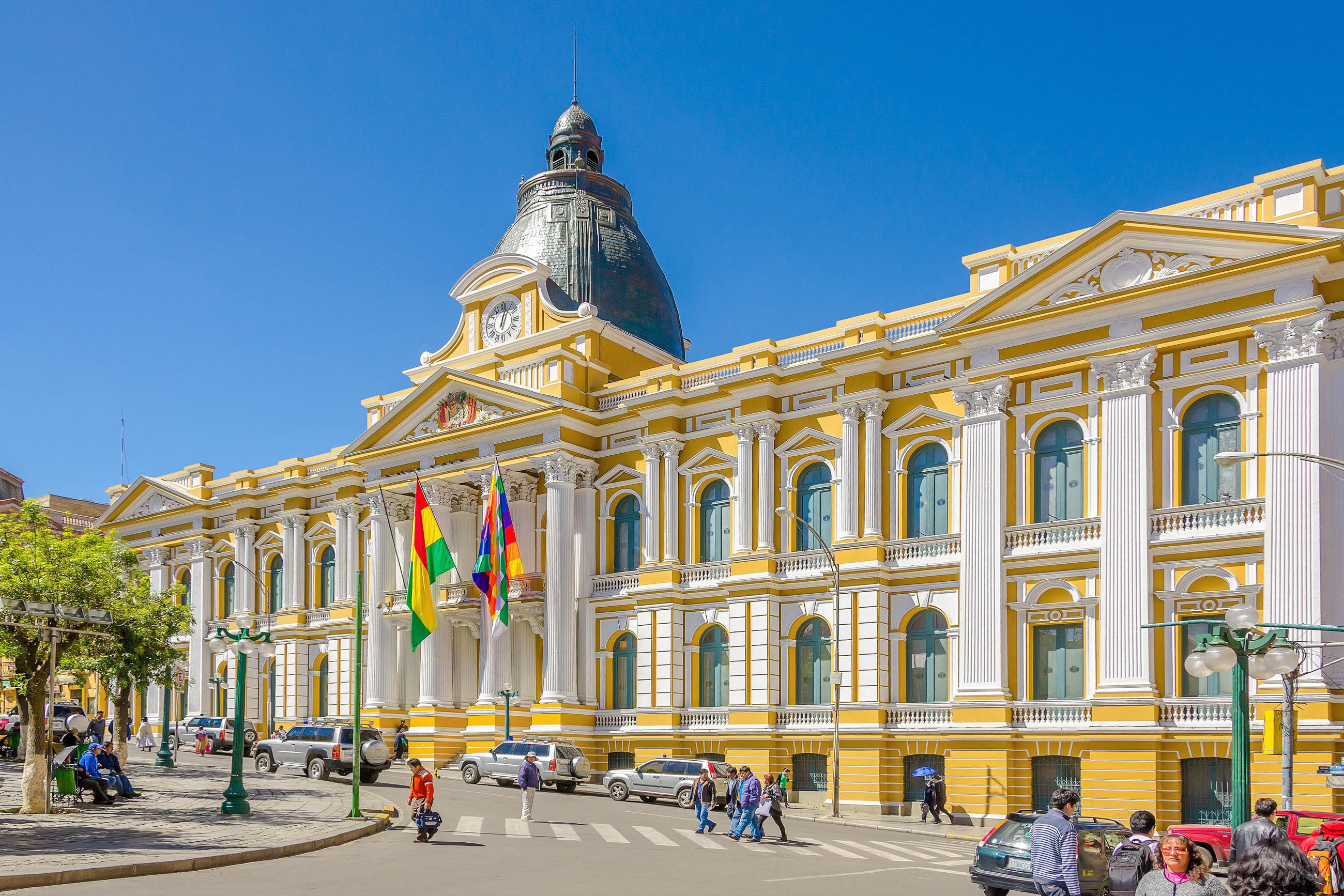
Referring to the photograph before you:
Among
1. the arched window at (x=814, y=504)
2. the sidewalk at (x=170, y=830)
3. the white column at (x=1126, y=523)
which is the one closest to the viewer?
the sidewalk at (x=170, y=830)

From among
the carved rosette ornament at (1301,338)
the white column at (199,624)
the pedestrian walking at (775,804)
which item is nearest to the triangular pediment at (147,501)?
the white column at (199,624)

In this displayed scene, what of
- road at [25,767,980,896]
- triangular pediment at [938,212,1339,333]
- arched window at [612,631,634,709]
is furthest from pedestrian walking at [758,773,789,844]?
arched window at [612,631,634,709]

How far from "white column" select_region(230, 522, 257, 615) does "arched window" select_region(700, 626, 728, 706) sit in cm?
2670

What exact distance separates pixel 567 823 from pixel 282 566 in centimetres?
3527

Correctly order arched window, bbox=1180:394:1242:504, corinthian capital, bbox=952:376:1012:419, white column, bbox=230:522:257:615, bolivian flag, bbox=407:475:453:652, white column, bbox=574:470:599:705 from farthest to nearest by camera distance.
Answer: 1. white column, bbox=230:522:257:615
2. white column, bbox=574:470:599:705
3. corinthian capital, bbox=952:376:1012:419
4. bolivian flag, bbox=407:475:453:652
5. arched window, bbox=1180:394:1242:504

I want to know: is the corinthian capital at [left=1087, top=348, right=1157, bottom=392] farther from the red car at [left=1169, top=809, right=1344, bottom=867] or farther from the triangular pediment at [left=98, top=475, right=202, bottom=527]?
the triangular pediment at [left=98, top=475, right=202, bottom=527]

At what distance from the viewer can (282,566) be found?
6009 centimetres

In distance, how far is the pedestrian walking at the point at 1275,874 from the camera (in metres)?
6.74

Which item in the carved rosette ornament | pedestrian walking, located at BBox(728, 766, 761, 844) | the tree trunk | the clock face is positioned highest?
the clock face

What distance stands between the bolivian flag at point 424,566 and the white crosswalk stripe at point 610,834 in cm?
758

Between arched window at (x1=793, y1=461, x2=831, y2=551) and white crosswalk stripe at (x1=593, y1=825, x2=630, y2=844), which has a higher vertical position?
arched window at (x1=793, y1=461, x2=831, y2=551)

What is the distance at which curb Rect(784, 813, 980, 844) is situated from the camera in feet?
102

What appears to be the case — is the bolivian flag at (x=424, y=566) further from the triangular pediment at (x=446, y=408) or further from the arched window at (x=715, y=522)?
the arched window at (x=715, y=522)

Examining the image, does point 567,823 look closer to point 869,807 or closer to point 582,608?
point 869,807
